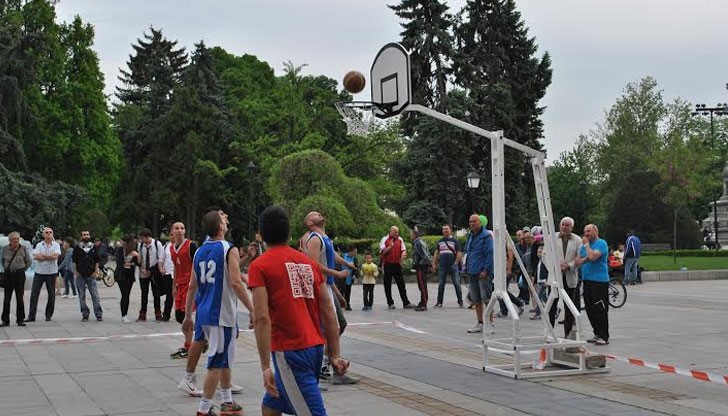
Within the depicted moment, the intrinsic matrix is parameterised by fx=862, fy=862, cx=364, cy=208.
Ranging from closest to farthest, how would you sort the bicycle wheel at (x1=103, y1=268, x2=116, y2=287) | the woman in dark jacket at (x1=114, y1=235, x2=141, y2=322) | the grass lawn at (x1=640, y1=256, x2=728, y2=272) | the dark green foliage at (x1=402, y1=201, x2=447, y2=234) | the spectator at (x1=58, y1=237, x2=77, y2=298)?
1. the woman in dark jacket at (x1=114, y1=235, x2=141, y2=322)
2. the spectator at (x1=58, y1=237, x2=77, y2=298)
3. the bicycle wheel at (x1=103, y1=268, x2=116, y2=287)
4. the grass lawn at (x1=640, y1=256, x2=728, y2=272)
5. the dark green foliage at (x1=402, y1=201, x2=447, y2=234)

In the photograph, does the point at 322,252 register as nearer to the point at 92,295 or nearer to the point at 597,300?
the point at 597,300

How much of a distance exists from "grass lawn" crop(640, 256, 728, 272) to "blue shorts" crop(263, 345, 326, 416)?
31458 mm

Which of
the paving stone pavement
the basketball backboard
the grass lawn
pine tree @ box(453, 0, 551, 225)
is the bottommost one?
the paving stone pavement

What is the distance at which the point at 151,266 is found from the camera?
56.2 ft

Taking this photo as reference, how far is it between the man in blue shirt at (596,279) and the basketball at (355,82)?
151 inches

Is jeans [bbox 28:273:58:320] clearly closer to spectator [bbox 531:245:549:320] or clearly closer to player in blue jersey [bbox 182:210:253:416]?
spectator [bbox 531:245:549:320]

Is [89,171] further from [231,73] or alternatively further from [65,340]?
[65,340]

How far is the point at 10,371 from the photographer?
33.8ft

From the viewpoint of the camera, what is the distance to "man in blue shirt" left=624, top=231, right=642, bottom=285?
1096 inches

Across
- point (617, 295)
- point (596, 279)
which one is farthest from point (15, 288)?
point (617, 295)

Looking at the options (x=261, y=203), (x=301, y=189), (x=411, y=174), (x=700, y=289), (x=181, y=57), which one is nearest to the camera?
(x=700, y=289)

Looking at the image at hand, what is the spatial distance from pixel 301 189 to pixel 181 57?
4978cm

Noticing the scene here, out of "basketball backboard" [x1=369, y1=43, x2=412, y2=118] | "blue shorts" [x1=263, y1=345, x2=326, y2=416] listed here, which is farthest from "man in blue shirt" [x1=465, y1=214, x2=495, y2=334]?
"blue shorts" [x1=263, y1=345, x2=326, y2=416]

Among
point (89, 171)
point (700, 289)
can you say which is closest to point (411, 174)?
point (89, 171)
